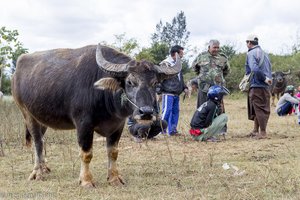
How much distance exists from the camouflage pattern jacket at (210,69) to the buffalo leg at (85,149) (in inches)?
165

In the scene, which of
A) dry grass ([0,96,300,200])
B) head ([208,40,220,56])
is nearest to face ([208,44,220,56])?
head ([208,40,220,56])

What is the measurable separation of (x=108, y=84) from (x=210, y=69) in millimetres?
4342

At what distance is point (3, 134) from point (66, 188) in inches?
170

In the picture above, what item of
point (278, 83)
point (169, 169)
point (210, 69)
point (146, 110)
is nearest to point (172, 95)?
point (210, 69)

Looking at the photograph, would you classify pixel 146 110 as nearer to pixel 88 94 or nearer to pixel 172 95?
pixel 88 94

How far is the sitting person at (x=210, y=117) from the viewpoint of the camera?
29.0ft

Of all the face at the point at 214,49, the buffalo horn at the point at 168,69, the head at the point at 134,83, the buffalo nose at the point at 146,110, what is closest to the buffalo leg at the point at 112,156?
the head at the point at 134,83

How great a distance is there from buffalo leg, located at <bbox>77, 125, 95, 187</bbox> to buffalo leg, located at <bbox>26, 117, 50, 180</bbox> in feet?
2.80

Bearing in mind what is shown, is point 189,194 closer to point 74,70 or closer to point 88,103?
point 88,103

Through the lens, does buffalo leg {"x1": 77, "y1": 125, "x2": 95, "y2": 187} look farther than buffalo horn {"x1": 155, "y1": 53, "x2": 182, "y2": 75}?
Yes

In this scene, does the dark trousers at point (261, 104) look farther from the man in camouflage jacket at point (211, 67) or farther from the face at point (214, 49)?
the face at point (214, 49)

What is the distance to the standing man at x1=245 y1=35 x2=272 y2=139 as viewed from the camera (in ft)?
29.8

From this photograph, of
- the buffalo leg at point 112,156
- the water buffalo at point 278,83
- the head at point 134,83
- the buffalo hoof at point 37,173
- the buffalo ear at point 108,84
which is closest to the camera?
the head at point 134,83

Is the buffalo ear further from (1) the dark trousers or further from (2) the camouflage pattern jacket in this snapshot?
(1) the dark trousers
